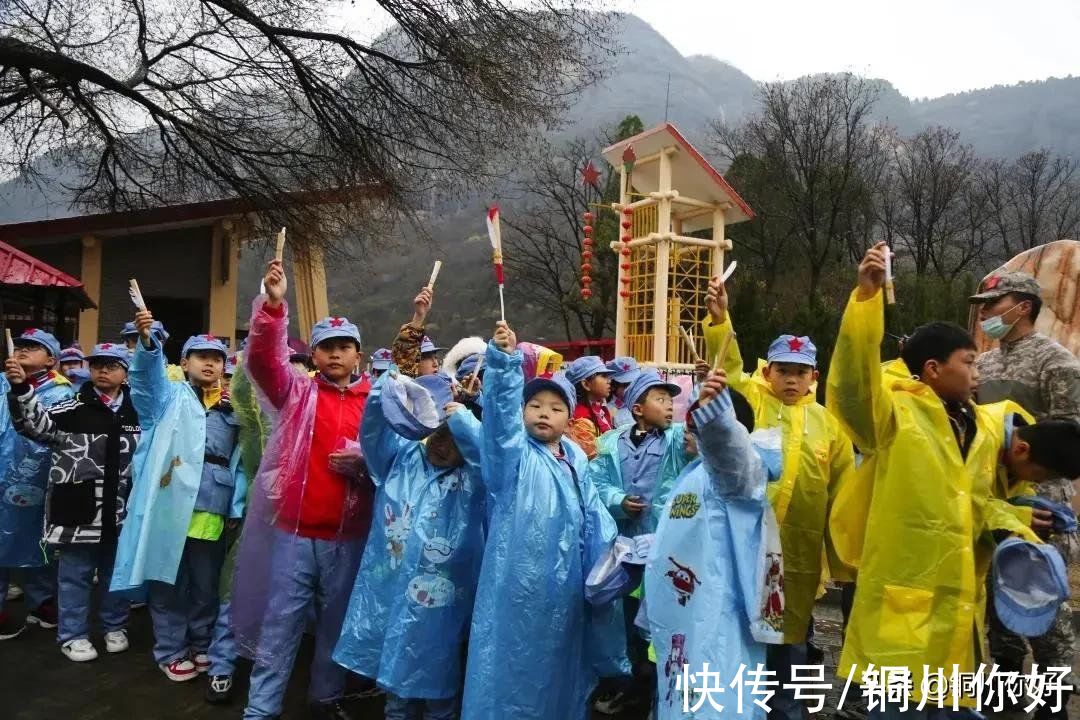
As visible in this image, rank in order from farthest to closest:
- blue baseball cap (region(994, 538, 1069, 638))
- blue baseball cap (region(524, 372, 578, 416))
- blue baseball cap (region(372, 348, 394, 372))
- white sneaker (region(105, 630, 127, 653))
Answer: blue baseball cap (region(372, 348, 394, 372)), white sneaker (region(105, 630, 127, 653)), blue baseball cap (region(524, 372, 578, 416)), blue baseball cap (region(994, 538, 1069, 638))

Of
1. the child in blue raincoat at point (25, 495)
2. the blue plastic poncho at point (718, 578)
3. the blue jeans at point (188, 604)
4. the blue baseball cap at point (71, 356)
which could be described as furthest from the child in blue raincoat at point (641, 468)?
the blue baseball cap at point (71, 356)

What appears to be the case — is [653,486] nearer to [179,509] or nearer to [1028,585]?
[1028,585]

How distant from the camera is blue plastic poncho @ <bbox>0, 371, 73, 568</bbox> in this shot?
17.2 feet

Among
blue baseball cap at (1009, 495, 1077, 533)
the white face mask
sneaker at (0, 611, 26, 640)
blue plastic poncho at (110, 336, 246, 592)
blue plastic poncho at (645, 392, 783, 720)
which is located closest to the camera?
blue plastic poncho at (645, 392, 783, 720)

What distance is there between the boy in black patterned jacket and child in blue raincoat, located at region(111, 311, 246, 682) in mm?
367

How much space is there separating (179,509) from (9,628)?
203cm

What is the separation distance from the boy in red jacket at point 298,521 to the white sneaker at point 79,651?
1700 mm

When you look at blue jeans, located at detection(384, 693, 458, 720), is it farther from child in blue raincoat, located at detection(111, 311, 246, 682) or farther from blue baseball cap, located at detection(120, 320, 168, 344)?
blue baseball cap, located at detection(120, 320, 168, 344)

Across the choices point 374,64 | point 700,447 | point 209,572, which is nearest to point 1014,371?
point 700,447

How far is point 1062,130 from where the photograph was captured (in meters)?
53.9

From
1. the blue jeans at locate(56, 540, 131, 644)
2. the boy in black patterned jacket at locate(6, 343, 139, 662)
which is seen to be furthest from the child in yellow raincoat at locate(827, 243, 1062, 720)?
the blue jeans at locate(56, 540, 131, 644)

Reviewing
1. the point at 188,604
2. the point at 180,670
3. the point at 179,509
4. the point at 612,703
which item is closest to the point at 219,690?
the point at 180,670

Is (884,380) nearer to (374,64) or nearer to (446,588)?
(446,588)

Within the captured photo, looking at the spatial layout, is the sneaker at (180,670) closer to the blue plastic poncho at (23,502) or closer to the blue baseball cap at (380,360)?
the blue plastic poncho at (23,502)
